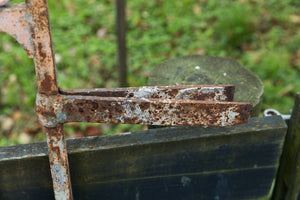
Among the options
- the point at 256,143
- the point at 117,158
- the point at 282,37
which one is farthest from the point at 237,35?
the point at 117,158

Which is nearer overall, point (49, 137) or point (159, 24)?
point (49, 137)

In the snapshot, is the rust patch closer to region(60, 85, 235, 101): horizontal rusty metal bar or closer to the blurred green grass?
region(60, 85, 235, 101): horizontal rusty metal bar

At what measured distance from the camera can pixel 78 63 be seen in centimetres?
320

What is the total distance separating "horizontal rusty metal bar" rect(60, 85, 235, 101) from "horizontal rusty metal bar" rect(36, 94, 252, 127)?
0.10 meters

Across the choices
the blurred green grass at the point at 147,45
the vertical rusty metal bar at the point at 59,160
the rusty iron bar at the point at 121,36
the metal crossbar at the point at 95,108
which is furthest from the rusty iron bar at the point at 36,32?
the blurred green grass at the point at 147,45

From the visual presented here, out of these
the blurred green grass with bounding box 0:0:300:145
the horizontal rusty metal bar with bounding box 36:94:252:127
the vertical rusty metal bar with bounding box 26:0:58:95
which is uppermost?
the vertical rusty metal bar with bounding box 26:0:58:95

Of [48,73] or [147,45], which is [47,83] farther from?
[147,45]

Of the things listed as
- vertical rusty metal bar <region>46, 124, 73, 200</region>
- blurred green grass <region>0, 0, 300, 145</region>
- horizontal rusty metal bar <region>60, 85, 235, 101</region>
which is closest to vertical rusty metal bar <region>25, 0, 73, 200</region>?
vertical rusty metal bar <region>46, 124, 73, 200</region>

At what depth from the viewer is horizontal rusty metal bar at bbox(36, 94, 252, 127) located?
46.4 inches

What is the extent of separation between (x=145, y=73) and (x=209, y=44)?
2.53 feet

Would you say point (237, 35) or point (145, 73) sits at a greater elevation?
point (237, 35)

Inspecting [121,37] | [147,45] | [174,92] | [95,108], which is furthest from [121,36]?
[95,108]

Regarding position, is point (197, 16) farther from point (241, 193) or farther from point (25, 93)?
point (241, 193)

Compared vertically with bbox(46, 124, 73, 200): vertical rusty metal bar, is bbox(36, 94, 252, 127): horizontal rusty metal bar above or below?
above
